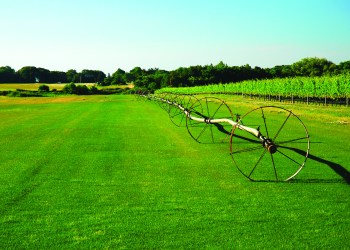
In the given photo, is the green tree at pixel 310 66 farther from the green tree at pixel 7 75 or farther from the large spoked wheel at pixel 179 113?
the green tree at pixel 7 75

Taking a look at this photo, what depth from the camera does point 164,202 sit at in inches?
280

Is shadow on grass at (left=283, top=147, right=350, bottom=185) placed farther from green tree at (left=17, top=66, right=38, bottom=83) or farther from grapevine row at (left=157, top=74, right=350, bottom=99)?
green tree at (left=17, top=66, right=38, bottom=83)

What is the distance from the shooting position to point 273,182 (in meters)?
8.55

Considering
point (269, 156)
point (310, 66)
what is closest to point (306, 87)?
point (269, 156)

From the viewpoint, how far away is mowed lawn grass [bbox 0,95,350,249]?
5430mm

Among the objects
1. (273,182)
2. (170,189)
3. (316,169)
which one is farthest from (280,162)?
(170,189)

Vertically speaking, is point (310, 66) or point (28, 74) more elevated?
point (310, 66)

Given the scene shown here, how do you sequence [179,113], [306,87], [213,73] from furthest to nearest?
[213,73]
[306,87]
[179,113]

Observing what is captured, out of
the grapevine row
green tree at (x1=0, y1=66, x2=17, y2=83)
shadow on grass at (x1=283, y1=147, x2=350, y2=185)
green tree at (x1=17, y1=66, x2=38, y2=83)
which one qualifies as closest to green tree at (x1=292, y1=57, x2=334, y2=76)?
the grapevine row

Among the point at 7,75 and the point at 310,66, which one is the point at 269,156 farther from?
the point at 7,75

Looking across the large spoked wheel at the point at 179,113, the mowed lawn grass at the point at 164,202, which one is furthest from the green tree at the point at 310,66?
the mowed lawn grass at the point at 164,202

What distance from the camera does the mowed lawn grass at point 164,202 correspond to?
5.43 meters

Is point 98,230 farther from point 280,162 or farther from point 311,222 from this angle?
point 280,162

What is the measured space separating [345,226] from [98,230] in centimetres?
395
